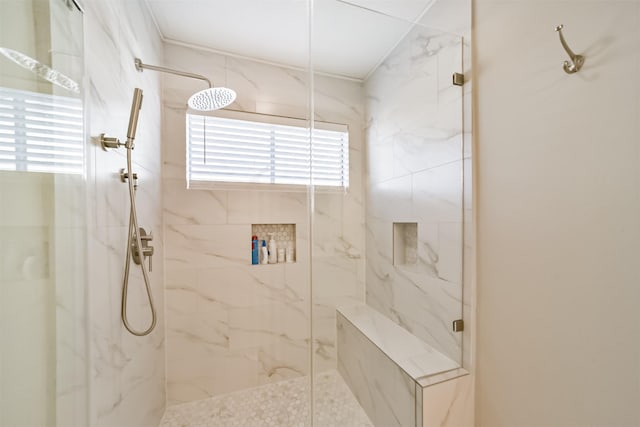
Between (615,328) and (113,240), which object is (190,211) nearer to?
(113,240)

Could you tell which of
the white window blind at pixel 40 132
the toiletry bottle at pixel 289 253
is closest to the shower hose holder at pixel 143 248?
the white window blind at pixel 40 132

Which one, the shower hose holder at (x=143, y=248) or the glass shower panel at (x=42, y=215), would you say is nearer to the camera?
the glass shower panel at (x=42, y=215)

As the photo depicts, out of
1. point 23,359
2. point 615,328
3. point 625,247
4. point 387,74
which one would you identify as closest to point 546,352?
point 615,328

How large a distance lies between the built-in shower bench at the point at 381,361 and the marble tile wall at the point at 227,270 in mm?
369

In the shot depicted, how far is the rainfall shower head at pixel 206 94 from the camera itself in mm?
1250

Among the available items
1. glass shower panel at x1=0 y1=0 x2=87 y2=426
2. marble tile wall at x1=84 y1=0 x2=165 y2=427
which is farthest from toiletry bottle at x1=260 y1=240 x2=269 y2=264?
glass shower panel at x1=0 y1=0 x2=87 y2=426

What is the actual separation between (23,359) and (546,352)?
153 cm

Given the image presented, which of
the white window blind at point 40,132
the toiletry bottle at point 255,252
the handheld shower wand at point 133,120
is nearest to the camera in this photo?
the white window blind at point 40,132

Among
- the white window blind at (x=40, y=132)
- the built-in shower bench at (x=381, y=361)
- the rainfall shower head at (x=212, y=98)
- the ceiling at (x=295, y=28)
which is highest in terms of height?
the ceiling at (x=295, y=28)

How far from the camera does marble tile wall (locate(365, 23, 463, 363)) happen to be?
3.94 ft

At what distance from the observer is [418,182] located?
49.1 inches

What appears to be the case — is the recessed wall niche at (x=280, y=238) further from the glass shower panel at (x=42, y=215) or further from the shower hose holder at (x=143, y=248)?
the glass shower panel at (x=42, y=215)

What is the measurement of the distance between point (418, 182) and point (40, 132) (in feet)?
4.49

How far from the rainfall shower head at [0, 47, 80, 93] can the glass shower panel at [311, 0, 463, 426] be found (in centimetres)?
88
